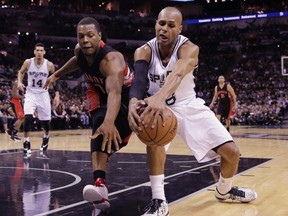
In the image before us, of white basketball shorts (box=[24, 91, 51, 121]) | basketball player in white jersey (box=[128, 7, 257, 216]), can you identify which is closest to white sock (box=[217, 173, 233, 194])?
basketball player in white jersey (box=[128, 7, 257, 216])

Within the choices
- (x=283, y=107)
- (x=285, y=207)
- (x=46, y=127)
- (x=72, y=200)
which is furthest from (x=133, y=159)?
A: (x=283, y=107)

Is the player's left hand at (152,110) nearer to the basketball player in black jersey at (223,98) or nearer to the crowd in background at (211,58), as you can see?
the basketball player in black jersey at (223,98)

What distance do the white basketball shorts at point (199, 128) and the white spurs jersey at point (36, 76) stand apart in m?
4.63

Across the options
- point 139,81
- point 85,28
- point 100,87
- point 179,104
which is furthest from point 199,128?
point 85,28

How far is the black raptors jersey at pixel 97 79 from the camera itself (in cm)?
365

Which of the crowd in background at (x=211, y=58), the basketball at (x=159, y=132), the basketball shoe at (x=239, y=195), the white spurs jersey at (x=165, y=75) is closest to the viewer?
the basketball at (x=159, y=132)

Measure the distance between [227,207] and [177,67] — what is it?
1.34m

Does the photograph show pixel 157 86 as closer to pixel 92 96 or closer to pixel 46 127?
pixel 92 96

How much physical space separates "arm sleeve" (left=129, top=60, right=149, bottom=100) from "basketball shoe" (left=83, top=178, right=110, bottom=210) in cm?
78

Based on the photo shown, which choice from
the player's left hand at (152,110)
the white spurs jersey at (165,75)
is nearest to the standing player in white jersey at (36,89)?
the white spurs jersey at (165,75)

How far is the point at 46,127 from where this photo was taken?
7992 mm

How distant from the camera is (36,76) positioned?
7.86 metres

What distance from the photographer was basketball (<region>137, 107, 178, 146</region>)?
2.97 metres

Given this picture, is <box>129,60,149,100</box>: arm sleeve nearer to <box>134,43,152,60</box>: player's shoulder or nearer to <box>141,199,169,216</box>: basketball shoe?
<box>134,43,152,60</box>: player's shoulder
